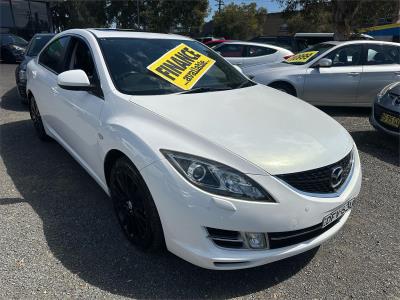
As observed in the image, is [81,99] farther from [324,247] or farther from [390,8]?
[390,8]

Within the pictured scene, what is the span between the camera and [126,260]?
8.89ft

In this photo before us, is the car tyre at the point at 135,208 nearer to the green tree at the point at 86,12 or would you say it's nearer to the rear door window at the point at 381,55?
the rear door window at the point at 381,55

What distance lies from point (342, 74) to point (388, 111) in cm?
207

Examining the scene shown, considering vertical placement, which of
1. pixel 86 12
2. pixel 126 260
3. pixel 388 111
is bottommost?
pixel 126 260

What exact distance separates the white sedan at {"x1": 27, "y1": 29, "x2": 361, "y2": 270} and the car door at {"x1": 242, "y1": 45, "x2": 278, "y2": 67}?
614 centimetres

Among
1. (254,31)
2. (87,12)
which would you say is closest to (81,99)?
(87,12)

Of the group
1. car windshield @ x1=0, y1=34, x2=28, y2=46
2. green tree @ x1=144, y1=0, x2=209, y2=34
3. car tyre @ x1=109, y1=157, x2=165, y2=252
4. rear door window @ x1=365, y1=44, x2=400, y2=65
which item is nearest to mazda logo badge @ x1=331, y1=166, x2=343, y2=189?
car tyre @ x1=109, y1=157, x2=165, y2=252

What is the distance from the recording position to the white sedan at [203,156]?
219 cm

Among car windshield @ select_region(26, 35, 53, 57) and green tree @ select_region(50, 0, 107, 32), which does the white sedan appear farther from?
green tree @ select_region(50, 0, 107, 32)

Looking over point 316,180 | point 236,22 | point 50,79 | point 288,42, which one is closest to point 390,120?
point 316,180

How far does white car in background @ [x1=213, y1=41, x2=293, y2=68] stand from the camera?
9.47 metres

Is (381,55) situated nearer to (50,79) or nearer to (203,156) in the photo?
(50,79)

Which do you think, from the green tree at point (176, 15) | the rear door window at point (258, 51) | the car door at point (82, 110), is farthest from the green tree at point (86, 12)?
the car door at point (82, 110)

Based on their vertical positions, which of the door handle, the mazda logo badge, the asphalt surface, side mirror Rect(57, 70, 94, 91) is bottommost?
the asphalt surface
